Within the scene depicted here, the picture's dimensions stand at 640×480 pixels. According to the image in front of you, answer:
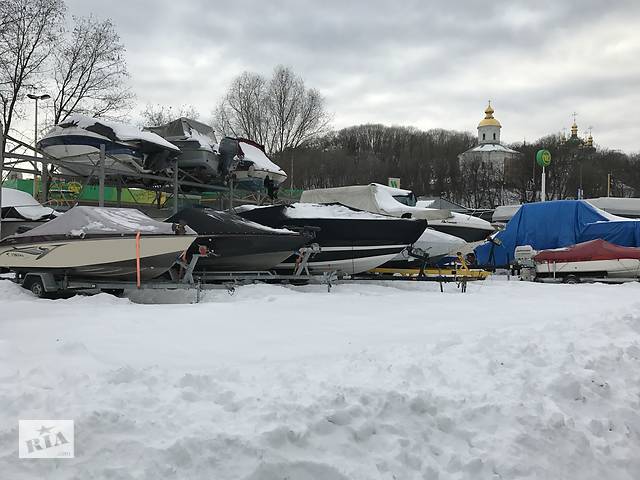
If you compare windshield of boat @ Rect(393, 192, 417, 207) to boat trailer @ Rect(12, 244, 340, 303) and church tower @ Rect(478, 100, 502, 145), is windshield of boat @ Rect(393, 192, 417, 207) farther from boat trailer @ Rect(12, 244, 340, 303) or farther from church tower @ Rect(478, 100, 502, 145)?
church tower @ Rect(478, 100, 502, 145)

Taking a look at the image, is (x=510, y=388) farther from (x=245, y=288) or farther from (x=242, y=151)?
(x=242, y=151)

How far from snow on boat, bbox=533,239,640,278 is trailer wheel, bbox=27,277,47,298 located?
36.5 feet

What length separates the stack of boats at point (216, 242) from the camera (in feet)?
22.1

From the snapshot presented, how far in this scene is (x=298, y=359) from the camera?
12.1 ft

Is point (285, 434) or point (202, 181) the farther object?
point (202, 181)

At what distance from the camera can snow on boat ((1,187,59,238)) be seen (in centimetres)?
1021

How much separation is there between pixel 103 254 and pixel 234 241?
1863 mm

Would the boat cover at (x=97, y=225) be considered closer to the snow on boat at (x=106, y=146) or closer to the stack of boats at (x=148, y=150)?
the stack of boats at (x=148, y=150)

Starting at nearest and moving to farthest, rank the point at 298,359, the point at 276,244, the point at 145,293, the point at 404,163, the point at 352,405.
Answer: the point at 352,405, the point at 298,359, the point at 145,293, the point at 276,244, the point at 404,163

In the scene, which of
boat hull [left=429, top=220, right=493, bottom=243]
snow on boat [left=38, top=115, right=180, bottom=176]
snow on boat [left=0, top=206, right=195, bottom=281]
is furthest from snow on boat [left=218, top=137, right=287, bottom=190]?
snow on boat [left=0, top=206, right=195, bottom=281]

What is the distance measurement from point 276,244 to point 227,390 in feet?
16.3

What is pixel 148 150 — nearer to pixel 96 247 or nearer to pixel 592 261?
pixel 96 247

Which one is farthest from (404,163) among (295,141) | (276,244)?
(276,244)

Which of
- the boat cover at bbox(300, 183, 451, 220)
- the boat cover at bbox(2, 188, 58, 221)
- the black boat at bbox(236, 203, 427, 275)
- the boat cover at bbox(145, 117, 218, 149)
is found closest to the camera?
the black boat at bbox(236, 203, 427, 275)
